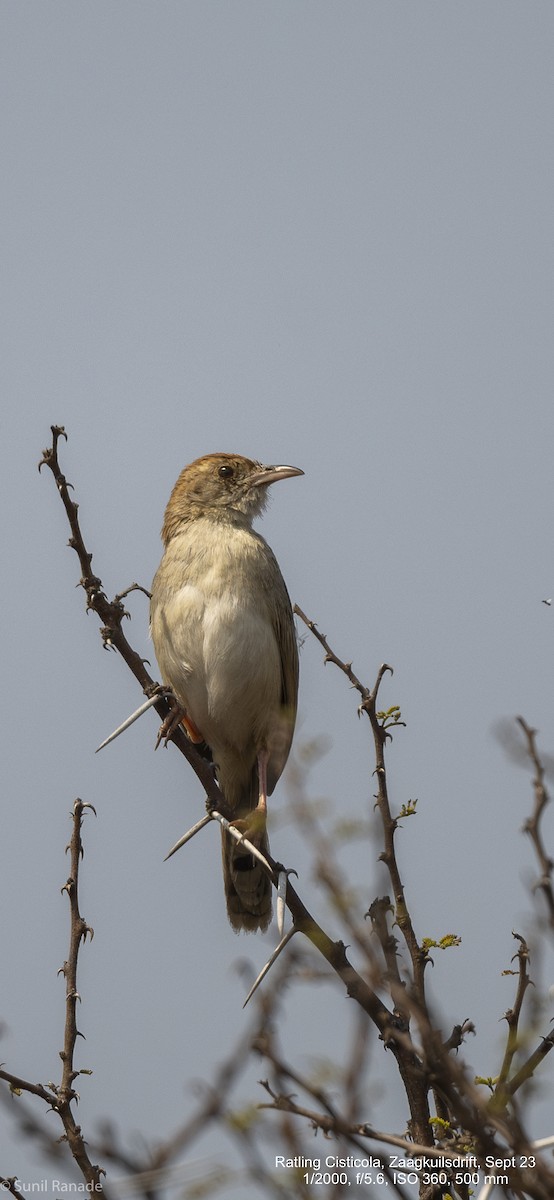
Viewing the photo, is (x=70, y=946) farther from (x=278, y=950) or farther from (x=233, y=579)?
(x=233, y=579)

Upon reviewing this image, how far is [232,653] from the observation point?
5996mm

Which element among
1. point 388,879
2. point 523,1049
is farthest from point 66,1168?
point 388,879

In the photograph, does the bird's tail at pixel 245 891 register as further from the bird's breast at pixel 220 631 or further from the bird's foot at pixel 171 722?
the bird's foot at pixel 171 722

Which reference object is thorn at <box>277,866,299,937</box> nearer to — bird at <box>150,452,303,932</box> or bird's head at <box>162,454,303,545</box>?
bird at <box>150,452,303,932</box>

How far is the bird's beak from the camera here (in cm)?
680

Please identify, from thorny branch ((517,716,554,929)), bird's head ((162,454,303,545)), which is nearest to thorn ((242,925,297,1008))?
thorny branch ((517,716,554,929))

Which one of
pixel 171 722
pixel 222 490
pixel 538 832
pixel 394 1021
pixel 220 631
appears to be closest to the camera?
pixel 538 832

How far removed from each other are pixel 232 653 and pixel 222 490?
1155 mm

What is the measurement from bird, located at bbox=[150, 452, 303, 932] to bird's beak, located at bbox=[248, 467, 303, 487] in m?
0.21

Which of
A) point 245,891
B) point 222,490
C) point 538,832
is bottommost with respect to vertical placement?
point 538,832

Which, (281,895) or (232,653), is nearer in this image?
(281,895)

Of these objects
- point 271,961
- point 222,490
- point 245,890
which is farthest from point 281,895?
point 222,490

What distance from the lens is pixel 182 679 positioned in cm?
617

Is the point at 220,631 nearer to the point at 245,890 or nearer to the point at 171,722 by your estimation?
the point at 171,722
